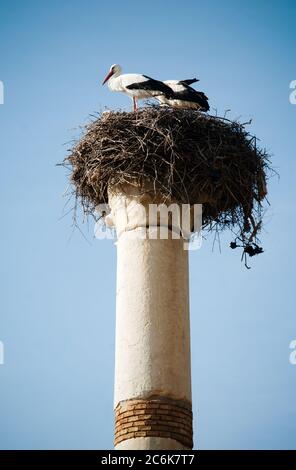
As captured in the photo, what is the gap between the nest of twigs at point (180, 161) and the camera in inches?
599

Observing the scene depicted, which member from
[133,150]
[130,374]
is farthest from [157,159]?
[130,374]

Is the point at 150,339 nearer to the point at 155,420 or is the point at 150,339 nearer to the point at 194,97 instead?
the point at 155,420

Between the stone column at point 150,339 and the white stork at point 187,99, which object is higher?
the white stork at point 187,99

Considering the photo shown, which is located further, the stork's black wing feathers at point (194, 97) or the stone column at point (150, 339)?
the stork's black wing feathers at point (194, 97)

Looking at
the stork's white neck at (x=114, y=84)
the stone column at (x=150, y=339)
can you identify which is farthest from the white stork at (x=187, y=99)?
the stone column at (x=150, y=339)

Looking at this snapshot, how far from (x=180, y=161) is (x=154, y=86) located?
2804 millimetres

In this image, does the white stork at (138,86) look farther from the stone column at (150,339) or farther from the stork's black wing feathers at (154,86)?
the stone column at (150,339)

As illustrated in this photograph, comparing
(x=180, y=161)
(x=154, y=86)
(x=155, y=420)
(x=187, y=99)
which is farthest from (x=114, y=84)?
(x=155, y=420)

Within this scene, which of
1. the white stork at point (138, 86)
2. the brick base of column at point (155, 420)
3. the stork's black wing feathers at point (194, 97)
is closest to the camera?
the brick base of column at point (155, 420)

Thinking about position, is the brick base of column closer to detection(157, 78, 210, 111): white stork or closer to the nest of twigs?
the nest of twigs
